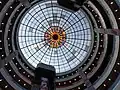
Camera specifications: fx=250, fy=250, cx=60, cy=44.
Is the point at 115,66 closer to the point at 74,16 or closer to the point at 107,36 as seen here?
the point at 107,36

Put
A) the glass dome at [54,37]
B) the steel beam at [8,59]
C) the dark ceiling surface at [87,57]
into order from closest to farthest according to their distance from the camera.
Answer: the steel beam at [8,59] < the dark ceiling surface at [87,57] < the glass dome at [54,37]

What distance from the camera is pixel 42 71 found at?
67.6 feet

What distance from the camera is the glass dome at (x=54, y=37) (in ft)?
132

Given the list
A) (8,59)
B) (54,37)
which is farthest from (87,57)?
(8,59)

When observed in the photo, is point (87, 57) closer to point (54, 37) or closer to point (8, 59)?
point (54, 37)

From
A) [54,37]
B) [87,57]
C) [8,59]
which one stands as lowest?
[87,57]

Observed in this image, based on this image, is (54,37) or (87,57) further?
(54,37)

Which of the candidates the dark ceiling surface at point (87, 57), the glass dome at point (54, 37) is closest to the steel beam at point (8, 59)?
the dark ceiling surface at point (87, 57)

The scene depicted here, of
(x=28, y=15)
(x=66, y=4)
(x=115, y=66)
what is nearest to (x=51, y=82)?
(x=66, y=4)

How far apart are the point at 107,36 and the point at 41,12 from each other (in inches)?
499

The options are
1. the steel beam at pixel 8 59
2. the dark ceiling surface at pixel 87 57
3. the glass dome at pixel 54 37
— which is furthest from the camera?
the glass dome at pixel 54 37

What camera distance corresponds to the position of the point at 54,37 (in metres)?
39.8

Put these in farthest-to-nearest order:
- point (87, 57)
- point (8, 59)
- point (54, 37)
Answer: point (54, 37), point (87, 57), point (8, 59)

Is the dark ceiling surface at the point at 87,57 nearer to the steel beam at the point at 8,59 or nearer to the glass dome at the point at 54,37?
the steel beam at the point at 8,59
